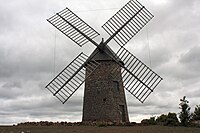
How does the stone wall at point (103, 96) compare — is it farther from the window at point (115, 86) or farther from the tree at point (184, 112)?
the tree at point (184, 112)

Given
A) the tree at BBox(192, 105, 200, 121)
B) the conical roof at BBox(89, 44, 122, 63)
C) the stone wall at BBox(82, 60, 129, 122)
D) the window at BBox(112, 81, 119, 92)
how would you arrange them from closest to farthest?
the stone wall at BBox(82, 60, 129, 122) < the conical roof at BBox(89, 44, 122, 63) < the window at BBox(112, 81, 119, 92) < the tree at BBox(192, 105, 200, 121)

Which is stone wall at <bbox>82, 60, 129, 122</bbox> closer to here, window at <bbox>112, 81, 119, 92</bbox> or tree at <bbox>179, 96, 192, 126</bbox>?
window at <bbox>112, 81, 119, 92</bbox>

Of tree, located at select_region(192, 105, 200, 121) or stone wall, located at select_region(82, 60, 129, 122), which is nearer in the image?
stone wall, located at select_region(82, 60, 129, 122)

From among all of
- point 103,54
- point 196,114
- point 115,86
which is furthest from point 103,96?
point 196,114

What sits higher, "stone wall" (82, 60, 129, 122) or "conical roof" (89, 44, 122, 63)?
"conical roof" (89, 44, 122, 63)

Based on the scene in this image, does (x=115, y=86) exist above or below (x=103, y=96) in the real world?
above

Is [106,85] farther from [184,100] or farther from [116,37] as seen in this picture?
[184,100]

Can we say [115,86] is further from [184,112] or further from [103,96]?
[184,112]

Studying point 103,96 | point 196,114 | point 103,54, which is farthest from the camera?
point 196,114

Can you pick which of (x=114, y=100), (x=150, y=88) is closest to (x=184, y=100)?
(x=150, y=88)

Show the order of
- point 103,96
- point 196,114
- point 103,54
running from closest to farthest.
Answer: point 103,96 < point 103,54 < point 196,114

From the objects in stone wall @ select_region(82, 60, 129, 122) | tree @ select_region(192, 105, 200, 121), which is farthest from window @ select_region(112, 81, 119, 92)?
tree @ select_region(192, 105, 200, 121)

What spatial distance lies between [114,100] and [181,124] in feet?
18.1

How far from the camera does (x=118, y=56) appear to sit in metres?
24.1
